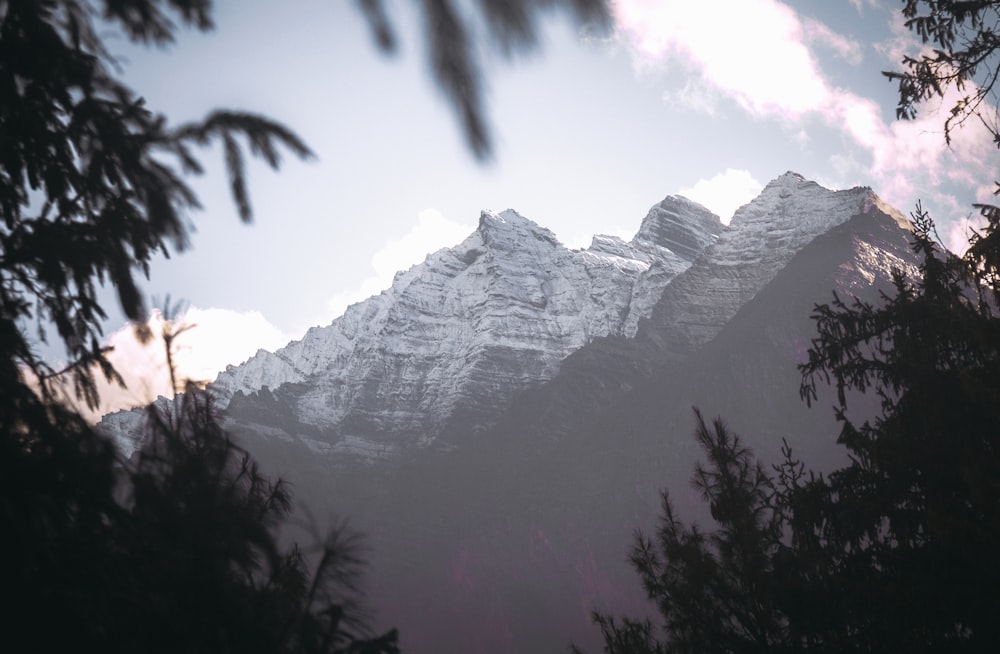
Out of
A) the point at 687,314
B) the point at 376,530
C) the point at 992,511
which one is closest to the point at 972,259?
the point at 992,511

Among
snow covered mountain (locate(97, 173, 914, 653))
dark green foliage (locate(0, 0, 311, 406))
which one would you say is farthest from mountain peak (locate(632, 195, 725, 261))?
dark green foliage (locate(0, 0, 311, 406))

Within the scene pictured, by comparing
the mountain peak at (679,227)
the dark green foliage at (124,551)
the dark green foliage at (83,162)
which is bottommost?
the dark green foliage at (124,551)

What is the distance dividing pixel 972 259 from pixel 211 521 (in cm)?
871

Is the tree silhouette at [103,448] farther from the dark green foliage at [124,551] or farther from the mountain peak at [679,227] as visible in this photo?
the mountain peak at [679,227]

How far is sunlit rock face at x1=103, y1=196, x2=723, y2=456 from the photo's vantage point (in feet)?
332

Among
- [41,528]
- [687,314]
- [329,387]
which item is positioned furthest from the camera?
[329,387]

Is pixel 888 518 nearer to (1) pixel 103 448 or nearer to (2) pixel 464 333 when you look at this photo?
(1) pixel 103 448

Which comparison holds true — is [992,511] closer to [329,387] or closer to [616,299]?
[616,299]

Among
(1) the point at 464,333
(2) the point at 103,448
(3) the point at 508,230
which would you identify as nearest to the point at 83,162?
(2) the point at 103,448

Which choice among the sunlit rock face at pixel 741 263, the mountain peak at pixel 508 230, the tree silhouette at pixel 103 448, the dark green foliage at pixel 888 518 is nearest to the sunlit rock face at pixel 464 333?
the mountain peak at pixel 508 230

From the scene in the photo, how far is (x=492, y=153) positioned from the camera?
1.43 m

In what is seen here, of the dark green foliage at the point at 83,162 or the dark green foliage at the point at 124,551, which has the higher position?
the dark green foliage at the point at 83,162

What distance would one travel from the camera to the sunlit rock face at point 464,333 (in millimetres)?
101312

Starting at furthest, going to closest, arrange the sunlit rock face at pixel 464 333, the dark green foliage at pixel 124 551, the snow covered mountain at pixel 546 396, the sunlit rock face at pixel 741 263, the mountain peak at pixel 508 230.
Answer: the mountain peak at pixel 508 230 → the sunlit rock face at pixel 464 333 → the sunlit rock face at pixel 741 263 → the snow covered mountain at pixel 546 396 → the dark green foliage at pixel 124 551
